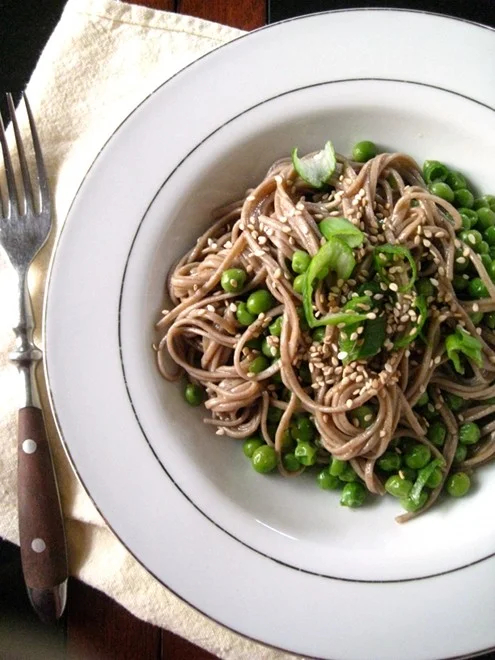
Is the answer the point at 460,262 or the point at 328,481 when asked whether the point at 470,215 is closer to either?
the point at 460,262

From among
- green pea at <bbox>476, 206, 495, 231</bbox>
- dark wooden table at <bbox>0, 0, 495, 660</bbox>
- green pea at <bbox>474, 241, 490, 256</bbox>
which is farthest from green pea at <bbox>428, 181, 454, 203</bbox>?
dark wooden table at <bbox>0, 0, 495, 660</bbox>

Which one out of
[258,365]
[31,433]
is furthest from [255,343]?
[31,433]

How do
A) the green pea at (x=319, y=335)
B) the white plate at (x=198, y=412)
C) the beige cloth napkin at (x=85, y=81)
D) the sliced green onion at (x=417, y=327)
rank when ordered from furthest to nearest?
the beige cloth napkin at (x=85, y=81), the green pea at (x=319, y=335), the sliced green onion at (x=417, y=327), the white plate at (x=198, y=412)

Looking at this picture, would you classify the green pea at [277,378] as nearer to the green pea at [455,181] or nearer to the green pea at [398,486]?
the green pea at [398,486]

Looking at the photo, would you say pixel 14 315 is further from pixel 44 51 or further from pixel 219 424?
pixel 44 51

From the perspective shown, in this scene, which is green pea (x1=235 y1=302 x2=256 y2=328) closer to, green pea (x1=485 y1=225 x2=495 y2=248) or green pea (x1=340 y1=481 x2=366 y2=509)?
green pea (x1=340 y1=481 x2=366 y2=509)

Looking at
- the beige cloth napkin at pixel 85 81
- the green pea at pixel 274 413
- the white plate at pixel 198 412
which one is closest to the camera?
the white plate at pixel 198 412

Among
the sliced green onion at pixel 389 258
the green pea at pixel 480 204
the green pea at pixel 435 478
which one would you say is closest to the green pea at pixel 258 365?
the sliced green onion at pixel 389 258

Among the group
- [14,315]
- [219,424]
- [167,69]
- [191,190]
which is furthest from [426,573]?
[167,69]
